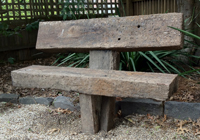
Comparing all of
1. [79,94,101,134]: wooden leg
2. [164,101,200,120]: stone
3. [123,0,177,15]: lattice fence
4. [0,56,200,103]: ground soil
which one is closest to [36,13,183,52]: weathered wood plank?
[79,94,101,134]: wooden leg

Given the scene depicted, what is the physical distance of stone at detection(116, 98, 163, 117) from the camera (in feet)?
7.00

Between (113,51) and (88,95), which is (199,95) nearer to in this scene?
(113,51)

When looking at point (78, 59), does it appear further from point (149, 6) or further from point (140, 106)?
point (149, 6)

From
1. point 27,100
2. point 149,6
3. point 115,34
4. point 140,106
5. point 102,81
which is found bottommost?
point 27,100

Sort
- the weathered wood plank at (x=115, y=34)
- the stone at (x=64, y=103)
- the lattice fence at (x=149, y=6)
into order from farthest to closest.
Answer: the lattice fence at (x=149, y=6) < the stone at (x=64, y=103) < the weathered wood plank at (x=115, y=34)

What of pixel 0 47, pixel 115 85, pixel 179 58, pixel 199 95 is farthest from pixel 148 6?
pixel 115 85

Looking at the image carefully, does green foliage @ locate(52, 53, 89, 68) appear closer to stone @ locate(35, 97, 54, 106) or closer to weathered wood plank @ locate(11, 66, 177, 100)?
stone @ locate(35, 97, 54, 106)

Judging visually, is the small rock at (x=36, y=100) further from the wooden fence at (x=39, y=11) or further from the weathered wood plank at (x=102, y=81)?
the wooden fence at (x=39, y=11)

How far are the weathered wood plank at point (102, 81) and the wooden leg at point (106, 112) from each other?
28 cm

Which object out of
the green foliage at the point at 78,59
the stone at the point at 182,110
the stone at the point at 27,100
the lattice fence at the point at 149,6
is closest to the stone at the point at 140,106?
the stone at the point at 182,110

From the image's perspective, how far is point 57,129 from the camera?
2.06 metres

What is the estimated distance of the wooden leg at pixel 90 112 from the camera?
1.80 m

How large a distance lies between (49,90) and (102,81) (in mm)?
1735

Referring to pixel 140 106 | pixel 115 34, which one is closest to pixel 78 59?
pixel 140 106
